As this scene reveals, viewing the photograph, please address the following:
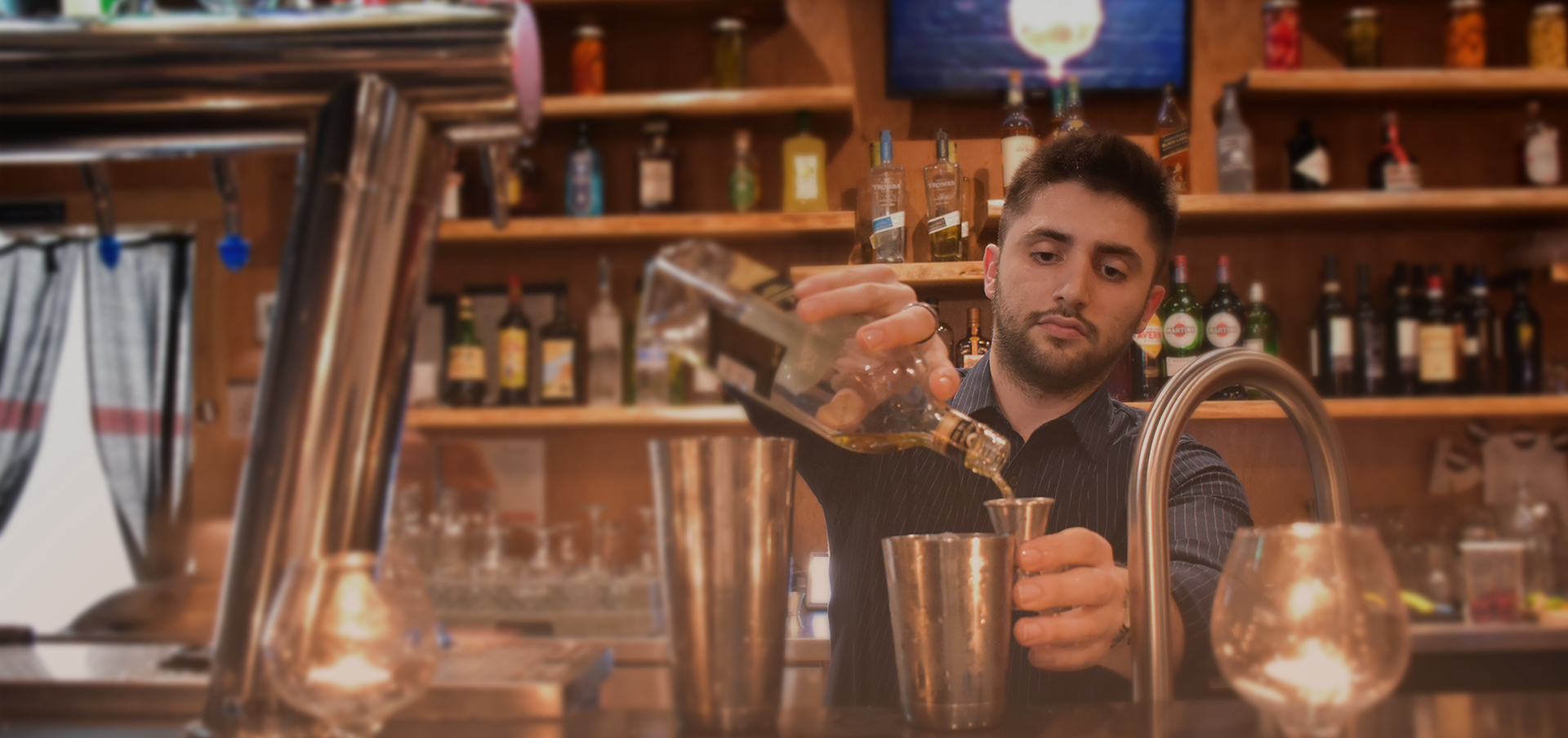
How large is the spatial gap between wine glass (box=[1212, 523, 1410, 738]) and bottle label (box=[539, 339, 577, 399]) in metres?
2.51

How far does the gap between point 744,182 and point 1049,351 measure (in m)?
2.10

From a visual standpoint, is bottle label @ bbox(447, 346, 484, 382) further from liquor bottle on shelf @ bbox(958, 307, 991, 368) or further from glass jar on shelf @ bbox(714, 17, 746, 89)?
liquor bottle on shelf @ bbox(958, 307, 991, 368)

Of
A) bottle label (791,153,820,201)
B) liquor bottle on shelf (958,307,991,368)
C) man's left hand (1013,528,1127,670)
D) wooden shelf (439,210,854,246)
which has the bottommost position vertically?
man's left hand (1013,528,1127,670)

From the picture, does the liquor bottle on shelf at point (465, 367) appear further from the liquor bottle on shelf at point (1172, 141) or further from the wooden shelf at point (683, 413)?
the liquor bottle on shelf at point (1172, 141)

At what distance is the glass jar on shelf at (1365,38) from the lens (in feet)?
9.56

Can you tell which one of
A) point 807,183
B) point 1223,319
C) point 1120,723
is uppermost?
point 807,183

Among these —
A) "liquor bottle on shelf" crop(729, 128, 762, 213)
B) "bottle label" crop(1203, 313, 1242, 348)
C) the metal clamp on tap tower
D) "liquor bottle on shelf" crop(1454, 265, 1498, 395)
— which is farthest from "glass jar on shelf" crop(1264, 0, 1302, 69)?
the metal clamp on tap tower

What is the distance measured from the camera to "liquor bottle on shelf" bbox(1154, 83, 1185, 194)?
0.79 meters

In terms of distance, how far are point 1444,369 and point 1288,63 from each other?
33.9 inches

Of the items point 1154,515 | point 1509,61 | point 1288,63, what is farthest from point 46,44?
point 1509,61

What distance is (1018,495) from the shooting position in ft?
3.07

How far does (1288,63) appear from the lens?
9.27 ft

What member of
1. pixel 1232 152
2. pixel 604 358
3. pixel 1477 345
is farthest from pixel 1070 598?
pixel 1477 345

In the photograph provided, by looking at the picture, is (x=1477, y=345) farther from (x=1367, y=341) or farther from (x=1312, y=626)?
(x=1312, y=626)
